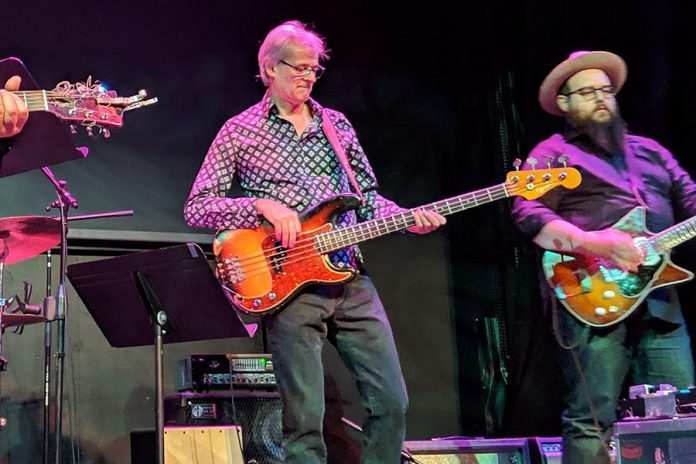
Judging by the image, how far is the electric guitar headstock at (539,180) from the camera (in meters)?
3.71

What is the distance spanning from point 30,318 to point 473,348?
10.2ft

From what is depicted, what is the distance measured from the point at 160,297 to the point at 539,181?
1.62 meters

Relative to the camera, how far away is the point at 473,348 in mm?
6051

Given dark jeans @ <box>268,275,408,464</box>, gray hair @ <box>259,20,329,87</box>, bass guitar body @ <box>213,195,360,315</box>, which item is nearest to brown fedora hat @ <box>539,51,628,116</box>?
gray hair @ <box>259,20,329,87</box>

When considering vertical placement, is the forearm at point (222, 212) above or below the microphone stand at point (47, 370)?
above

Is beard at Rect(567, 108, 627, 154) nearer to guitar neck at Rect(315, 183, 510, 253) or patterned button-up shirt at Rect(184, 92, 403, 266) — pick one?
guitar neck at Rect(315, 183, 510, 253)

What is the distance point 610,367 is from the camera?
3.53 m

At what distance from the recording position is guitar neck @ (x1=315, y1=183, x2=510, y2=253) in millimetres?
3471

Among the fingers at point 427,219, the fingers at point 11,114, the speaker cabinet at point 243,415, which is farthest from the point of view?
the speaker cabinet at point 243,415

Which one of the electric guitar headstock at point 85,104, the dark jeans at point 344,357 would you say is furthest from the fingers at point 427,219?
the electric guitar headstock at point 85,104

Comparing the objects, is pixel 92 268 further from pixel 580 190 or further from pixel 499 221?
pixel 499 221

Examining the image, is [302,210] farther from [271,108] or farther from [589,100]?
[589,100]

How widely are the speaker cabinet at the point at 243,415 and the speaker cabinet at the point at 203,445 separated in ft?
0.23

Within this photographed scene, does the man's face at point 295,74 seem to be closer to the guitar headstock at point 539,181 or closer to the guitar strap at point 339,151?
the guitar strap at point 339,151
